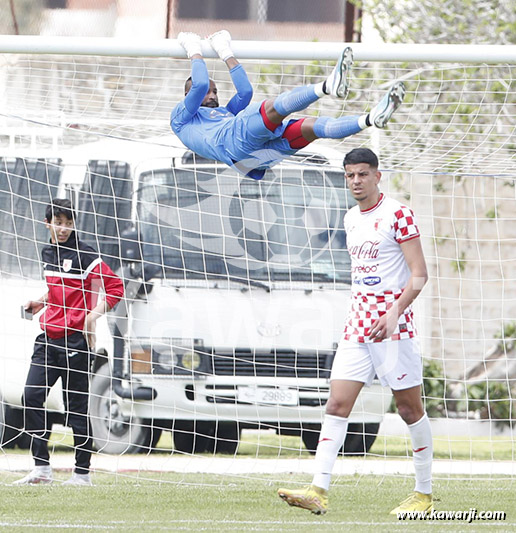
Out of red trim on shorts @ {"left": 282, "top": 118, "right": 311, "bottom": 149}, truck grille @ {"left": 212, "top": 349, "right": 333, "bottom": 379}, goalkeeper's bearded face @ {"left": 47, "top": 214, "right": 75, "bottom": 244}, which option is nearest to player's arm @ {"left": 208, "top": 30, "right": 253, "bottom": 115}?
red trim on shorts @ {"left": 282, "top": 118, "right": 311, "bottom": 149}

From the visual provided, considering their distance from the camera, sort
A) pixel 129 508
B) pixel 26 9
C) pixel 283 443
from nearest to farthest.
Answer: pixel 129 508, pixel 283 443, pixel 26 9

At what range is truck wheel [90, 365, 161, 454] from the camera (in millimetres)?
9445

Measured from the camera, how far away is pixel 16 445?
10461 mm

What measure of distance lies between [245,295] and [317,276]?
0.64m

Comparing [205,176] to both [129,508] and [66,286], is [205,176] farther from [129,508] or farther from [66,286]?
[129,508]

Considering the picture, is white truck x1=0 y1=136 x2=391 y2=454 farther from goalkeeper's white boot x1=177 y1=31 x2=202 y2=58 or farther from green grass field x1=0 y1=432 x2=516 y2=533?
goalkeeper's white boot x1=177 y1=31 x2=202 y2=58

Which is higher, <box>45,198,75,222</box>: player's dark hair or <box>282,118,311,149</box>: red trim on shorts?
<box>282,118,311,149</box>: red trim on shorts

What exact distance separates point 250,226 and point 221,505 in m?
3.26

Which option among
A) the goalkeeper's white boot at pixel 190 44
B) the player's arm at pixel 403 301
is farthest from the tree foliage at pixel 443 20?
the player's arm at pixel 403 301

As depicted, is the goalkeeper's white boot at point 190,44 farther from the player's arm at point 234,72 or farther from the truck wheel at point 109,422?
the truck wheel at point 109,422

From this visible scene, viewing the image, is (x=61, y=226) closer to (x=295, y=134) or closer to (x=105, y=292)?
(x=105, y=292)

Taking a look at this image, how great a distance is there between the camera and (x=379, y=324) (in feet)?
19.4

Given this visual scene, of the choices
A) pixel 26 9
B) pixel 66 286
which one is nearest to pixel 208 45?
pixel 66 286

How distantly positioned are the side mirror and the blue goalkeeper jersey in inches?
90.6
